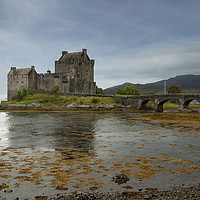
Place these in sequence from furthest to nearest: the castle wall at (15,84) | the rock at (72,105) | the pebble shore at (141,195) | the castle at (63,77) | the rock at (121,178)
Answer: the castle wall at (15,84) < the castle at (63,77) < the rock at (72,105) < the rock at (121,178) < the pebble shore at (141,195)

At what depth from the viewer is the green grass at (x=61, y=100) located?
67.3 meters

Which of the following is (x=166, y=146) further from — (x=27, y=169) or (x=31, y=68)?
(x=31, y=68)

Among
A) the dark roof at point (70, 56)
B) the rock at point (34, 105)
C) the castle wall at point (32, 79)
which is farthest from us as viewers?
the dark roof at point (70, 56)

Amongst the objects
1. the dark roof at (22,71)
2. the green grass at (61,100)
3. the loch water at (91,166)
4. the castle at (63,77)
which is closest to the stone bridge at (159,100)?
the green grass at (61,100)

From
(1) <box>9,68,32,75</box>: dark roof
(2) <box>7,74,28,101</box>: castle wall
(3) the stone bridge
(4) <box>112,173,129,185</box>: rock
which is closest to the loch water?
(4) <box>112,173,129,185</box>: rock

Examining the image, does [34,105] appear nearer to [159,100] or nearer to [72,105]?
[72,105]

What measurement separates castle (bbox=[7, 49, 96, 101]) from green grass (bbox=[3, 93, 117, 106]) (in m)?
6.65

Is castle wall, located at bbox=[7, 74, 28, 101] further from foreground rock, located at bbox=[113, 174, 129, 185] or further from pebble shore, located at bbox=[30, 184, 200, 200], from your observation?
pebble shore, located at bbox=[30, 184, 200, 200]

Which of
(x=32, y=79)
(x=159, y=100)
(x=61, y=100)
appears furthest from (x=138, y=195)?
(x=32, y=79)

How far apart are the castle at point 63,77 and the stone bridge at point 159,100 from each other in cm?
1887

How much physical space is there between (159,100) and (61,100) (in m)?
32.3

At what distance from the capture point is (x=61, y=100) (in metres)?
70.5

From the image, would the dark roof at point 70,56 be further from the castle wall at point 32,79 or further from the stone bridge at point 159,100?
the stone bridge at point 159,100

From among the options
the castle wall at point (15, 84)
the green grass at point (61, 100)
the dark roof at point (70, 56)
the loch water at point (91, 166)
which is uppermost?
the dark roof at point (70, 56)
